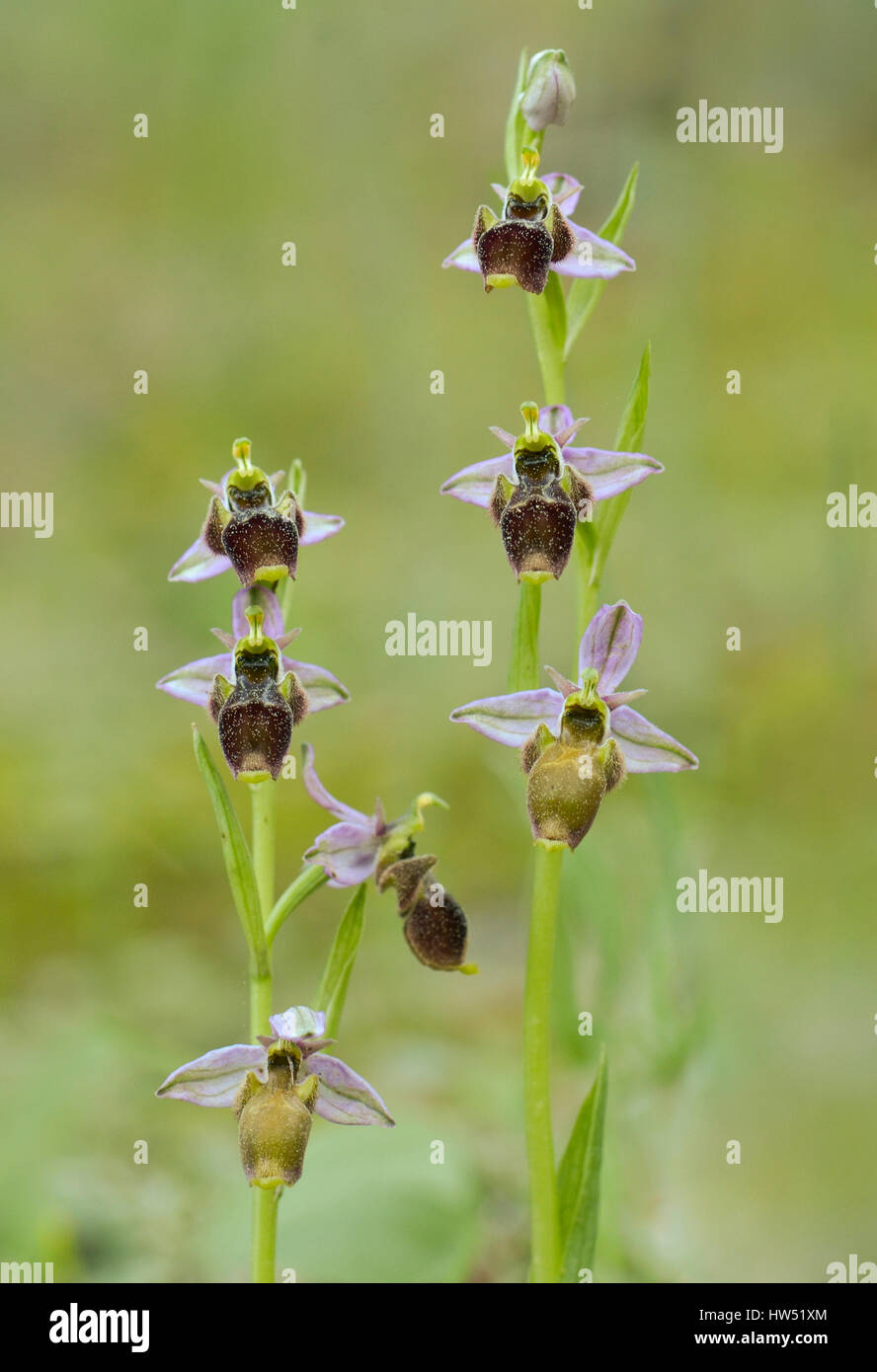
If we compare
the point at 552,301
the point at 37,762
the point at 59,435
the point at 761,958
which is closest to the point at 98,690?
the point at 37,762

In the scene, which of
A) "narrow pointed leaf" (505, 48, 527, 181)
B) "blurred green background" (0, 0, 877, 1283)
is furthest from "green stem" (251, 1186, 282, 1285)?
"narrow pointed leaf" (505, 48, 527, 181)

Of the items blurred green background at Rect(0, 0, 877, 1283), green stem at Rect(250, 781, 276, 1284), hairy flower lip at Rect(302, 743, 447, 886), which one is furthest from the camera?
blurred green background at Rect(0, 0, 877, 1283)

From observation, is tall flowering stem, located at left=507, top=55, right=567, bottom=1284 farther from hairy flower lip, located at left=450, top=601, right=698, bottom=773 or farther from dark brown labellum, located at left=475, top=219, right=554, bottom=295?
dark brown labellum, located at left=475, top=219, right=554, bottom=295

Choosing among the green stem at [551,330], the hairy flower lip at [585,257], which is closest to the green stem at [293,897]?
the green stem at [551,330]

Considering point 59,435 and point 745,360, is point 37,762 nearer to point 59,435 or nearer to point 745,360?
point 59,435

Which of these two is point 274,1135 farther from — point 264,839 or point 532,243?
point 532,243

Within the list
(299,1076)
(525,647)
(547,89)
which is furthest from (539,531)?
(299,1076)
